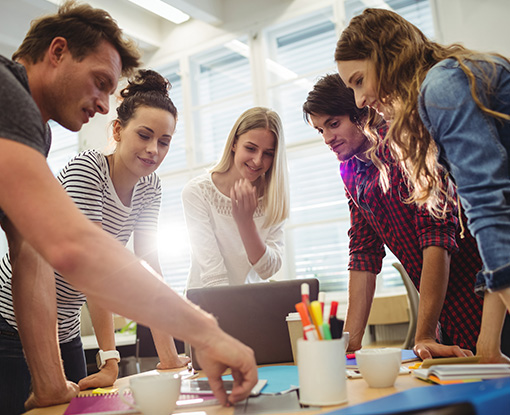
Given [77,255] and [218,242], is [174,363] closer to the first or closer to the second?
[218,242]

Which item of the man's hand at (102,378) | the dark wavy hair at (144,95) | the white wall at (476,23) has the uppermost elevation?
the white wall at (476,23)

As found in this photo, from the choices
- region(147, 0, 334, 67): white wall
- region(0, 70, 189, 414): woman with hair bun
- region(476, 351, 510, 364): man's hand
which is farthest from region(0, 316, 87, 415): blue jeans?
region(147, 0, 334, 67): white wall

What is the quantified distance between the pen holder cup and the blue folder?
→ 105 mm

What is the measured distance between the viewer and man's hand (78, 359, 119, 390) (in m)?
1.14

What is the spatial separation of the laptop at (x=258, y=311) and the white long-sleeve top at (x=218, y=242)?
579 mm

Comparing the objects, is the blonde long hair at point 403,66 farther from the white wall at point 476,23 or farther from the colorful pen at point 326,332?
the white wall at point 476,23

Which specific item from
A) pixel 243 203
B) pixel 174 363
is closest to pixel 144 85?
pixel 243 203

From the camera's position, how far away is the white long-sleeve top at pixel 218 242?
6.15 feet

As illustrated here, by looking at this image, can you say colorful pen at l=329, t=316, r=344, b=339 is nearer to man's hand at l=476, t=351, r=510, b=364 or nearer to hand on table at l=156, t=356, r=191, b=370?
man's hand at l=476, t=351, r=510, b=364

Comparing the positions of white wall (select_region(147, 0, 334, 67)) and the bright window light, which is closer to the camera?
the bright window light

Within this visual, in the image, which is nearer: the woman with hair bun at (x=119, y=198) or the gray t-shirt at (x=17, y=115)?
the gray t-shirt at (x=17, y=115)

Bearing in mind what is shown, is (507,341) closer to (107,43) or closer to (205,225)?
(205,225)

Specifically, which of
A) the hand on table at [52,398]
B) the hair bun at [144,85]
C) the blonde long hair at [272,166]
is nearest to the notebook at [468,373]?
the hand on table at [52,398]

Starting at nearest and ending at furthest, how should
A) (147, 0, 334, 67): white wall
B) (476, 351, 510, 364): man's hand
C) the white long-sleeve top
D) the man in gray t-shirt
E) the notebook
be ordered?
the man in gray t-shirt
the notebook
(476, 351, 510, 364): man's hand
the white long-sleeve top
(147, 0, 334, 67): white wall
